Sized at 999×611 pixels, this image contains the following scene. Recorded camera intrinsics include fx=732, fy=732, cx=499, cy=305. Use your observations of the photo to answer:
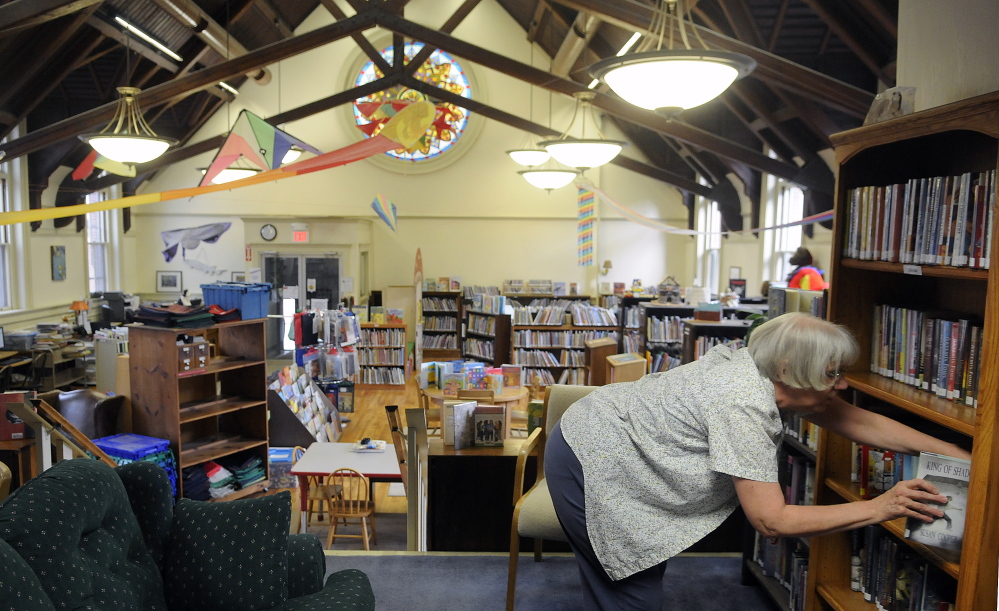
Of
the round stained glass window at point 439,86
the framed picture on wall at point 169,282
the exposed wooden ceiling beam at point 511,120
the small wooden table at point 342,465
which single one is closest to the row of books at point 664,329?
the exposed wooden ceiling beam at point 511,120

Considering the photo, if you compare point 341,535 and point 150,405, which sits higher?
point 150,405

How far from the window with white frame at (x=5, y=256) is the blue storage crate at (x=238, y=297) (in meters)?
6.83

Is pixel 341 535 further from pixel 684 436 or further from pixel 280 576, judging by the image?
pixel 684 436

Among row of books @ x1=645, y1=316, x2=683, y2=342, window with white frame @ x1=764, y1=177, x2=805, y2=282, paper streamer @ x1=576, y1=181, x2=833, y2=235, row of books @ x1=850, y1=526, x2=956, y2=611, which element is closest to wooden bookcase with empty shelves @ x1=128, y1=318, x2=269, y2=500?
row of books @ x1=645, y1=316, x2=683, y2=342

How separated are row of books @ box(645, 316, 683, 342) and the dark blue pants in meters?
6.51

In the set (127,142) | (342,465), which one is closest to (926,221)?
(342,465)

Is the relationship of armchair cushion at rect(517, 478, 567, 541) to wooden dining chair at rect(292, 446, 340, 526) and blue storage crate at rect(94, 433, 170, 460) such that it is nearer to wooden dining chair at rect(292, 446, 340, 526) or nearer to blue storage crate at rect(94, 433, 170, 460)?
wooden dining chair at rect(292, 446, 340, 526)

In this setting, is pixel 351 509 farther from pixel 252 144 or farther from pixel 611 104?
pixel 611 104

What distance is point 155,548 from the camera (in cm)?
241

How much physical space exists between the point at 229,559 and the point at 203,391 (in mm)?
4138

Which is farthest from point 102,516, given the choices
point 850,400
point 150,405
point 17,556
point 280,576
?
point 150,405

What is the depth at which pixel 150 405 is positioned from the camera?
18.6 feet

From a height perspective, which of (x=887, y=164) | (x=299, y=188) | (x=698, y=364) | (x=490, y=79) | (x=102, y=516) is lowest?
(x=102, y=516)

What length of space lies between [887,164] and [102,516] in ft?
9.19
